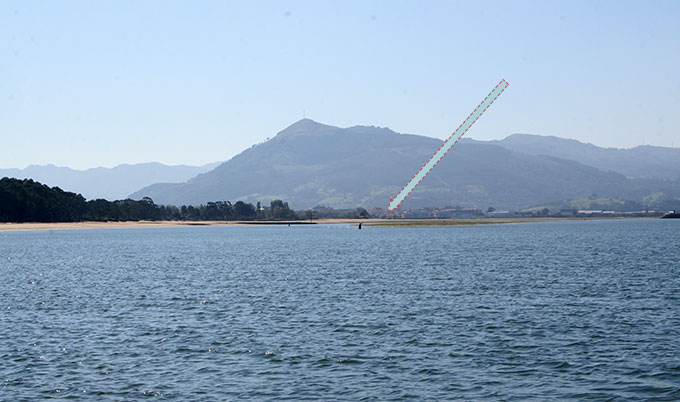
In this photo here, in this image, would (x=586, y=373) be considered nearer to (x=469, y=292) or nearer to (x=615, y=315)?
(x=615, y=315)

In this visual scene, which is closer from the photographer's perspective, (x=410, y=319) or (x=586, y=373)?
(x=586, y=373)

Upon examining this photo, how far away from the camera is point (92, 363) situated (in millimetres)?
38656

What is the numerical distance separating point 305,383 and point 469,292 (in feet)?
132

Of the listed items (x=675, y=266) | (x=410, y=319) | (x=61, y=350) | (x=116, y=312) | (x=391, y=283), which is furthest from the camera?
(x=675, y=266)

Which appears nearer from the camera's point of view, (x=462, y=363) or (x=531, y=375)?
(x=531, y=375)

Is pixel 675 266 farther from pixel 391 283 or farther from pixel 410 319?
pixel 410 319

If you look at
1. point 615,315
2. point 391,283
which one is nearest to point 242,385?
point 615,315

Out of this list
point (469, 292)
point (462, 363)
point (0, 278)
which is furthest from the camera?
point (0, 278)

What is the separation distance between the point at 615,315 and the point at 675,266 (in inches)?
2287

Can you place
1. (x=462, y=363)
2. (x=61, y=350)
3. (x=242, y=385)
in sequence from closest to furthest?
(x=242, y=385), (x=462, y=363), (x=61, y=350)

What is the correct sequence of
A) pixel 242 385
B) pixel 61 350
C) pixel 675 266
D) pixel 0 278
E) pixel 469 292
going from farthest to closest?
1. pixel 675 266
2. pixel 0 278
3. pixel 469 292
4. pixel 61 350
5. pixel 242 385

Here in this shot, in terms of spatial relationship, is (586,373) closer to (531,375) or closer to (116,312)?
(531,375)

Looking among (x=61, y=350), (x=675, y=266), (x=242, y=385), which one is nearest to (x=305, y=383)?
(x=242, y=385)

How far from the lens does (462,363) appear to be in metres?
38.4
